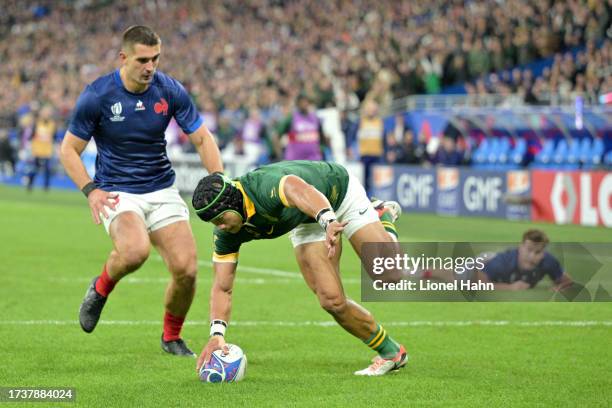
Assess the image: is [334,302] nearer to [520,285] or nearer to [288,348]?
[288,348]

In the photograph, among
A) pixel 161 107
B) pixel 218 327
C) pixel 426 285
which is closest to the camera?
pixel 218 327

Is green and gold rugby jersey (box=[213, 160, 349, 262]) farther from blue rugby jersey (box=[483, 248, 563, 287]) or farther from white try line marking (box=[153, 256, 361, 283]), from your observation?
white try line marking (box=[153, 256, 361, 283])

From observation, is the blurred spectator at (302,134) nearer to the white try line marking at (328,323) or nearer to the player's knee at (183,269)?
the white try line marking at (328,323)

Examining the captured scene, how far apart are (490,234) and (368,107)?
6.69 m

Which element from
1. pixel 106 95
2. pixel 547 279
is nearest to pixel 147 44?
pixel 106 95

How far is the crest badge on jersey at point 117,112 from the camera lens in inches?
332

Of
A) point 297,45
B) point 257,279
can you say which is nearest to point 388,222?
point 257,279

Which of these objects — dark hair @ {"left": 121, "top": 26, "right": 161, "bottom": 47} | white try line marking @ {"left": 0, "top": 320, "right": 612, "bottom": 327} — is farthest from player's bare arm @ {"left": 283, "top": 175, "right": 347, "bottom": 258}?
white try line marking @ {"left": 0, "top": 320, "right": 612, "bottom": 327}

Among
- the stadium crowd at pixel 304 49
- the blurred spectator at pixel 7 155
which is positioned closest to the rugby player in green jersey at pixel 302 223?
the stadium crowd at pixel 304 49

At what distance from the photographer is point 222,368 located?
7.31 meters

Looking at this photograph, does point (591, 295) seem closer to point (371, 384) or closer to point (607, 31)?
point (371, 384)

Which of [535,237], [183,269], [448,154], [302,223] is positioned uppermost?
[302,223]

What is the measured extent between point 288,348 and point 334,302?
142 cm

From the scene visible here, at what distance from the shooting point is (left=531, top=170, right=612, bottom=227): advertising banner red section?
1905cm
